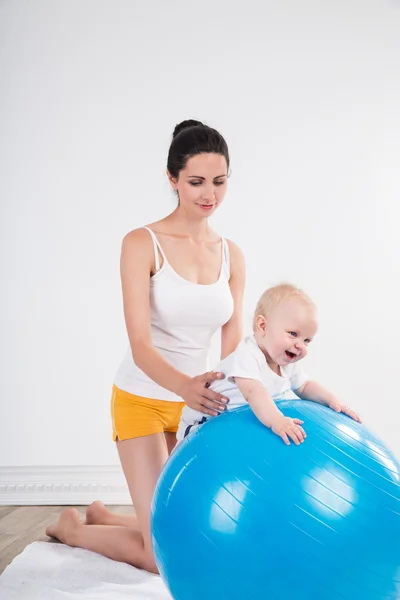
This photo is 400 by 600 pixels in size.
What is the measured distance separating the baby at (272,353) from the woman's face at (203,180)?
0.51 meters

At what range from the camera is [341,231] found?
12.3ft

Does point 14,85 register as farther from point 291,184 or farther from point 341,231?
point 341,231

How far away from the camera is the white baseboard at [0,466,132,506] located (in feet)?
12.2

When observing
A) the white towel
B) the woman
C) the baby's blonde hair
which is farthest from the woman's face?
the white towel

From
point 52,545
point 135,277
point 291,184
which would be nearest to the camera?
point 135,277

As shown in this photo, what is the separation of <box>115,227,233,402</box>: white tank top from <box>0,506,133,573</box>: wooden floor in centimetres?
89

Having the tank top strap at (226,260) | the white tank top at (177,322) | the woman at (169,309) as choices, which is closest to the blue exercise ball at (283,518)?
the woman at (169,309)

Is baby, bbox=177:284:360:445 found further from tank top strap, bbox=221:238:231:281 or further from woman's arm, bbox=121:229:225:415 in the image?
tank top strap, bbox=221:238:231:281

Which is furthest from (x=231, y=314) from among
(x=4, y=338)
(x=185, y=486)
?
(x=4, y=338)

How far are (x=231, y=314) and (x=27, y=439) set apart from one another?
1.73 meters

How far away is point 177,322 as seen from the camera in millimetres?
2422

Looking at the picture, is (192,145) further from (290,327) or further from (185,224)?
(290,327)

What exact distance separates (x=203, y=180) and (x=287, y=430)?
3.19ft

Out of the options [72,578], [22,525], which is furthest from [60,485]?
[72,578]
